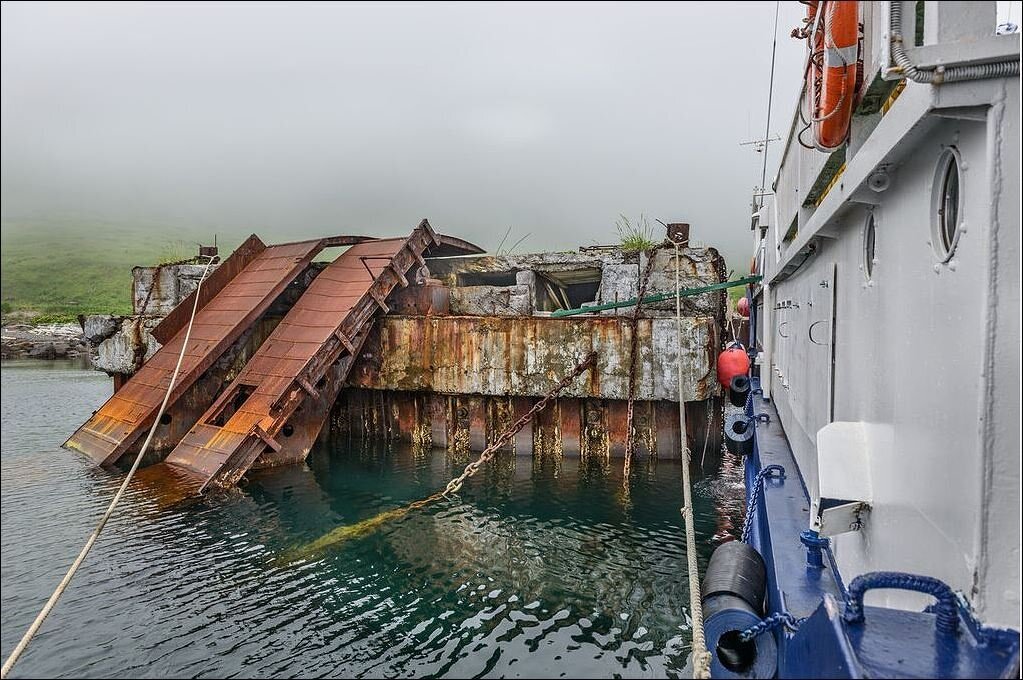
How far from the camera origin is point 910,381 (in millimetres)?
2693

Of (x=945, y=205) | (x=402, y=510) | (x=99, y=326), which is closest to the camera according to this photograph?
(x=945, y=205)

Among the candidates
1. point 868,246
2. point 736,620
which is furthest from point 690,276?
point 736,620

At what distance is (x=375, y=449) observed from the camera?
12.6m

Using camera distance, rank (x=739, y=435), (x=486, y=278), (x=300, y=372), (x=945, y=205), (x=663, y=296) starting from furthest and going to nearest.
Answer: (x=486, y=278) < (x=663, y=296) < (x=300, y=372) < (x=739, y=435) < (x=945, y=205)

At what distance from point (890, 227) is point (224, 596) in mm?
6529

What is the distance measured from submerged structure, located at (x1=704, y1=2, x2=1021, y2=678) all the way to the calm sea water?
6.23ft

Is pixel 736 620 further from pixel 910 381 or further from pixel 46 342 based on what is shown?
pixel 46 342

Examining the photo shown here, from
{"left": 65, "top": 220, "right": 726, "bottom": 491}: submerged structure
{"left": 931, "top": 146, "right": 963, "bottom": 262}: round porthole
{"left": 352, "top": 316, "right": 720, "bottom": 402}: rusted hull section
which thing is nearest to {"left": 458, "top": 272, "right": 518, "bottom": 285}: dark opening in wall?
{"left": 65, "top": 220, "right": 726, "bottom": 491}: submerged structure

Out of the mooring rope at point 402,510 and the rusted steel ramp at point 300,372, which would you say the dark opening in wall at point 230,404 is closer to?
the rusted steel ramp at point 300,372

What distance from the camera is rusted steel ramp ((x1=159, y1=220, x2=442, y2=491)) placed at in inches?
383

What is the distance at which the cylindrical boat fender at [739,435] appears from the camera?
9.30 metres

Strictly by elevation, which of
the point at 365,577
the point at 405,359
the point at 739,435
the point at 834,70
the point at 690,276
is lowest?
the point at 365,577

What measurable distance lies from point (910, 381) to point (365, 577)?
571cm

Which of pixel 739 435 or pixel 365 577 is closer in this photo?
pixel 365 577
